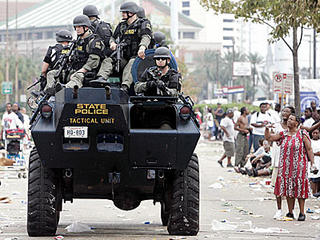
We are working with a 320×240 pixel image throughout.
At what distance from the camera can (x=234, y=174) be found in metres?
23.9

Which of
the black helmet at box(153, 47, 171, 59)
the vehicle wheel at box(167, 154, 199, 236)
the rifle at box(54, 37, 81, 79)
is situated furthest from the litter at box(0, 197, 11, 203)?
the black helmet at box(153, 47, 171, 59)

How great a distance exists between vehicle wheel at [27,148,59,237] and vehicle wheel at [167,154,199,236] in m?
1.46

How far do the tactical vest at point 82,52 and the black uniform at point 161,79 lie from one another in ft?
3.06

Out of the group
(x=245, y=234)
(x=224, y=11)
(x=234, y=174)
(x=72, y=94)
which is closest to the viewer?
(x=72, y=94)

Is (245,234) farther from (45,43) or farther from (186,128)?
(45,43)

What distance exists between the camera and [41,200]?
10.6 m

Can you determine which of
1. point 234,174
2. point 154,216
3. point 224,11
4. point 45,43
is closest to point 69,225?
point 154,216

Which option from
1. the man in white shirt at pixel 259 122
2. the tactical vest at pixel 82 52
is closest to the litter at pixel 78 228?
the tactical vest at pixel 82 52

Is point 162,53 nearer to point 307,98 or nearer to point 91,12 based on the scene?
point 91,12

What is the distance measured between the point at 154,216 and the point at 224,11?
43.7ft

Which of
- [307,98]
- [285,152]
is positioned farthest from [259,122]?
[285,152]

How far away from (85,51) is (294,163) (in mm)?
4073

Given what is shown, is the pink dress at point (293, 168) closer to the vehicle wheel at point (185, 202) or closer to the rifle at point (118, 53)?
the vehicle wheel at point (185, 202)

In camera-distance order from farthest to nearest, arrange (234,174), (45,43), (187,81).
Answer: (45,43), (187,81), (234,174)
